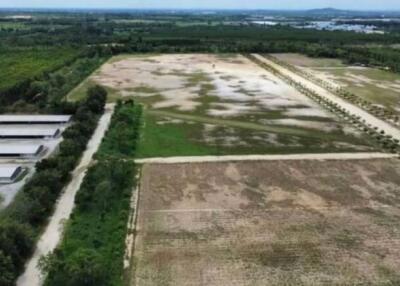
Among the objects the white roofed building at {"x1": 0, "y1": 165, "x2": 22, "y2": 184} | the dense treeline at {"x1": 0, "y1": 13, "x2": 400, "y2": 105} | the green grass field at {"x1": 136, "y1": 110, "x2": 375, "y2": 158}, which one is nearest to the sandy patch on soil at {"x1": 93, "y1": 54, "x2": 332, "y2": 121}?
the green grass field at {"x1": 136, "y1": 110, "x2": 375, "y2": 158}

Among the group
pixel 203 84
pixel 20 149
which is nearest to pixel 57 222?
pixel 20 149

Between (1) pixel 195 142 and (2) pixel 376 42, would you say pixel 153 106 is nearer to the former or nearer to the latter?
(1) pixel 195 142

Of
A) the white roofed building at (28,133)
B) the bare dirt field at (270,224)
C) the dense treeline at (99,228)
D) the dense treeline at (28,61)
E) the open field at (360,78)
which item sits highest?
the dense treeline at (28,61)

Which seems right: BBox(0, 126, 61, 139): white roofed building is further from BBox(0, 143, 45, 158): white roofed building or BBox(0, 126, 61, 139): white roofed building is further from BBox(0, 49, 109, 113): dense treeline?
BBox(0, 49, 109, 113): dense treeline

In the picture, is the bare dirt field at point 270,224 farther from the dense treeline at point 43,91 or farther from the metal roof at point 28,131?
the dense treeline at point 43,91

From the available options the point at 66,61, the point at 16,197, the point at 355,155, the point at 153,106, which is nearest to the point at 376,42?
the point at 66,61

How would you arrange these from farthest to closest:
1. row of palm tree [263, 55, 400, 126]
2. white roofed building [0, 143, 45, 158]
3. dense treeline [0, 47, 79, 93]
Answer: dense treeline [0, 47, 79, 93]
row of palm tree [263, 55, 400, 126]
white roofed building [0, 143, 45, 158]

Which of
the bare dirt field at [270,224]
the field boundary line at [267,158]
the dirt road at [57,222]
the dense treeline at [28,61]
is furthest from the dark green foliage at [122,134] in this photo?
the dense treeline at [28,61]
